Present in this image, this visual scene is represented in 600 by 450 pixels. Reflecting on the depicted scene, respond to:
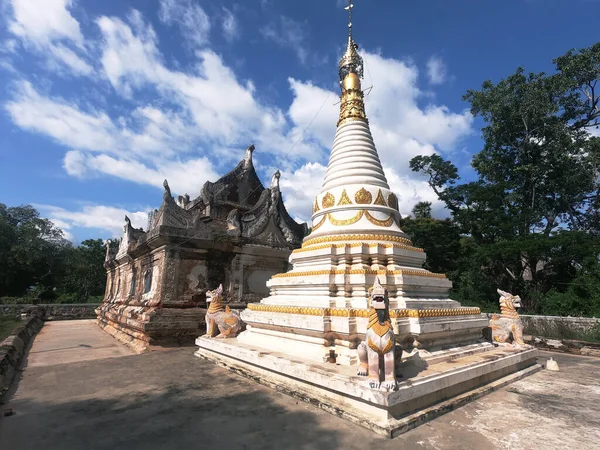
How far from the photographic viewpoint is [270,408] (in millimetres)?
5582

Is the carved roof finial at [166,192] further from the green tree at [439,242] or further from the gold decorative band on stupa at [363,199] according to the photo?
the green tree at [439,242]

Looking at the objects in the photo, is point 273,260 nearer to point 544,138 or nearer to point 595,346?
point 595,346

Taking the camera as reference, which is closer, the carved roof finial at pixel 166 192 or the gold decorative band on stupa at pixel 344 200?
the gold decorative band on stupa at pixel 344 200

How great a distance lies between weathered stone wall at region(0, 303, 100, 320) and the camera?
2198 cm

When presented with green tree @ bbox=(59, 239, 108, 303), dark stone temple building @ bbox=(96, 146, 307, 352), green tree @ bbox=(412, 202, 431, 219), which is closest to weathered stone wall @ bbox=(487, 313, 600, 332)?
dark stone temple building @ bbox=(96, 146, 307, 352)

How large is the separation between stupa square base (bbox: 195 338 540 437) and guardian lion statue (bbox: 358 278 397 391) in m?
0.18

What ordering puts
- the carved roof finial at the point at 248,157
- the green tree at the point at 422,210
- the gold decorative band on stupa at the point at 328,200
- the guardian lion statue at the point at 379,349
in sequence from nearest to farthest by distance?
1. the guardian lion statue at the point at 379,349
2. the gold decorative band on stupa at the point at 328,200
3. the carved roof finial at the point at 248,157
4. the green tree at the point at 422,210

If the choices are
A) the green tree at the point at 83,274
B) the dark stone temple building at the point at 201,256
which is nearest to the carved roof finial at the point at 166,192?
the dark stone temple building at the point at 201,256

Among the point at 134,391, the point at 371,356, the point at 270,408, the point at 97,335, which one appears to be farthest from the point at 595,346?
the point at 97,335

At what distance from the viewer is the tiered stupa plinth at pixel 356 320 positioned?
18.0 ft

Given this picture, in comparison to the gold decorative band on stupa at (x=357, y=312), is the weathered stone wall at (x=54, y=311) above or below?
below

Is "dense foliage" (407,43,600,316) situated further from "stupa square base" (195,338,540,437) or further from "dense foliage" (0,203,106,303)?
"dense foliage" (0,203,106,303)

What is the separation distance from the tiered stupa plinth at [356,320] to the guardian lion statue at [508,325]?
469 millimetres

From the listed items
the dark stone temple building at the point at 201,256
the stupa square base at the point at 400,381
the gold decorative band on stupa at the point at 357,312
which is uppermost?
the dark stone temple building at the point at 201,256
